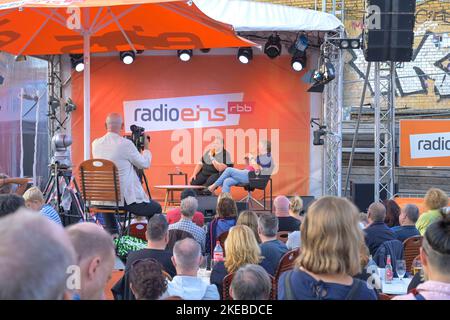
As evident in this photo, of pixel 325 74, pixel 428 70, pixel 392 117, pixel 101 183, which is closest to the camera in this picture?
pixel 101 183

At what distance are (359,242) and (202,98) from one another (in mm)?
10156

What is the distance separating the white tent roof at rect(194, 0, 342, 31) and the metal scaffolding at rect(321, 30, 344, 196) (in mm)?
320

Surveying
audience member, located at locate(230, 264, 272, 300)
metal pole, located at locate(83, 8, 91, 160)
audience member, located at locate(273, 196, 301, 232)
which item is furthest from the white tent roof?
audience member, located at locate(230, 264, 272, 300)

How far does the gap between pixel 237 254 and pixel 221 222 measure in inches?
78.7

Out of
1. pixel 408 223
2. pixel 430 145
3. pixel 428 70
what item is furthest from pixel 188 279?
pixel 428 70

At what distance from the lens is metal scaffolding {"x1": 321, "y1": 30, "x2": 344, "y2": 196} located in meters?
10.5

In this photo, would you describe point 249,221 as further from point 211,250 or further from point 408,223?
point 408,223

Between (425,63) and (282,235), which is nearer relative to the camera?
(282,235)

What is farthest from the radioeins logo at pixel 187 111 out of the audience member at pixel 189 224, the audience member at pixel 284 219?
the audience member at pixel 189 224

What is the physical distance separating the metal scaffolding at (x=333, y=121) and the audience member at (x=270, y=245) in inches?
227

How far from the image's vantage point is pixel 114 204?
604 centimetres

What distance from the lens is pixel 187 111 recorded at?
12578 millimetres

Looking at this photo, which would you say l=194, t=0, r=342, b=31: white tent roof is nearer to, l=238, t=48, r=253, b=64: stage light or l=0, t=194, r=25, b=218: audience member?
l=238, t=48, r=253, b=64: stage light
